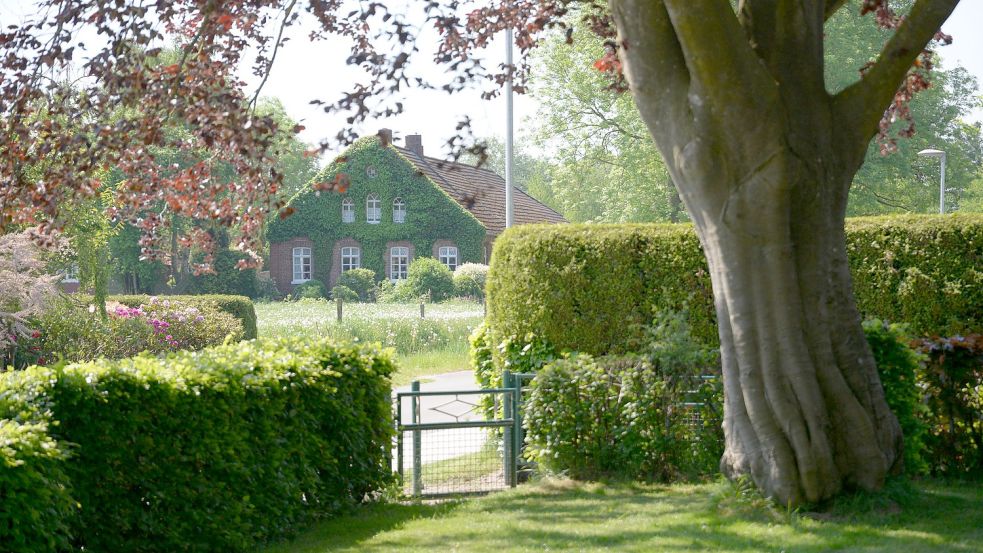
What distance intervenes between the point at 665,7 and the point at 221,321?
1735 cm

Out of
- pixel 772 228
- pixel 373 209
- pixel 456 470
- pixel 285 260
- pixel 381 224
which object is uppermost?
pixel 373 209

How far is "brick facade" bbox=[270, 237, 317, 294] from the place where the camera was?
5050 cm

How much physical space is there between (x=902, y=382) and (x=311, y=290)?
40.6 m

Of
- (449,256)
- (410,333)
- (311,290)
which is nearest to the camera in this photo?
(410,333)

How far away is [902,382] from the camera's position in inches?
354

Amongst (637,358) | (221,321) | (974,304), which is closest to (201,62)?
(637,358)

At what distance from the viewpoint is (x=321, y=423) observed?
8906 mm

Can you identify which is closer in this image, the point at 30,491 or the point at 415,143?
the point at 30,491

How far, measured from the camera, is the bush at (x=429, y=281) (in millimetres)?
40906

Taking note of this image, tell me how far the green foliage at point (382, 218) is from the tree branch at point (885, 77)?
129ft

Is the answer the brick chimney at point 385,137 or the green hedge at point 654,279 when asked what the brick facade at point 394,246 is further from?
the brick chimney at point 385,137

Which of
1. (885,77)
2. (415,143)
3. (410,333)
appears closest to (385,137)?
(885,77)

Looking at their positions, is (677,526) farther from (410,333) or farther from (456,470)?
(410,333)

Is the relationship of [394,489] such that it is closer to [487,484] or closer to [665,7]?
[487,484]
